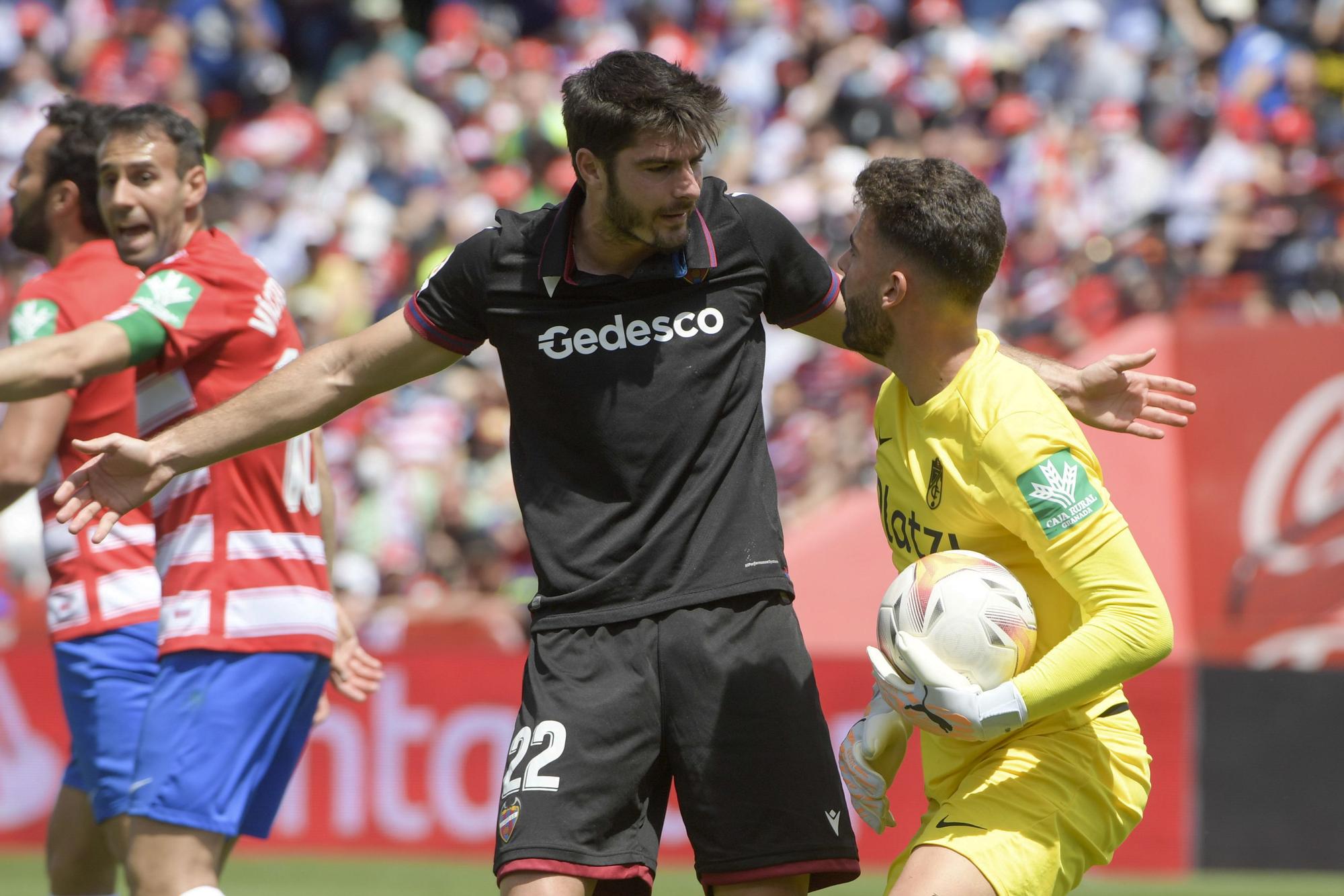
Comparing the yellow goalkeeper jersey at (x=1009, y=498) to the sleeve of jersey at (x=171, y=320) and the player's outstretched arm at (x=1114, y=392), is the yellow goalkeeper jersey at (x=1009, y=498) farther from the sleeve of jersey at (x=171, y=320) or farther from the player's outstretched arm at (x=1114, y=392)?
the sleeve of jersey at (x=171, y=320)

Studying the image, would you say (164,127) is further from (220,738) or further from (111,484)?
(220,738)

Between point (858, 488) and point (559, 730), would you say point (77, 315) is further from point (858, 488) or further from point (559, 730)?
point (858, 488)

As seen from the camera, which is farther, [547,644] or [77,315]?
[77,315]

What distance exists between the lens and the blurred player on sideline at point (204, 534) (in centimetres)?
468

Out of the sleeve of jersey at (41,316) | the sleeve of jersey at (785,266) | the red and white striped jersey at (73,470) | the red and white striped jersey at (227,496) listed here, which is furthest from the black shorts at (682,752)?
the sleeve of jersey at (41,316)

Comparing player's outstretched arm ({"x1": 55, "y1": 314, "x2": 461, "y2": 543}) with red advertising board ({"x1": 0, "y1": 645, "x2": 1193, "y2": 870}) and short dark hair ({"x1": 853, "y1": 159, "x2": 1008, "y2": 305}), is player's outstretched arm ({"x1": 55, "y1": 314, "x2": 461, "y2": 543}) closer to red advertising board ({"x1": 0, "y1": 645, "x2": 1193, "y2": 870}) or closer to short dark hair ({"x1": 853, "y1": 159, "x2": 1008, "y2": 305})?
short dark hair ({"x1": 853, "y1": 159, "x2": 1008, "y2": 305})

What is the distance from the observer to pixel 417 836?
1075cm

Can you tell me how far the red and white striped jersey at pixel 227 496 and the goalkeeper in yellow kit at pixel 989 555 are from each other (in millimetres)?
1828

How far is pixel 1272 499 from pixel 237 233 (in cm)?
939

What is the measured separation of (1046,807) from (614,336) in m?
1.51

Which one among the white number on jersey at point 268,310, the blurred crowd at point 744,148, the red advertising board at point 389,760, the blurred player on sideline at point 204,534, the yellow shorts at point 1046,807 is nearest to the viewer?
the yellow shorts at point 1046,807

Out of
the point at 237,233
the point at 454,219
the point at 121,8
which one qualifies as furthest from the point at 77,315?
the point at 121,8

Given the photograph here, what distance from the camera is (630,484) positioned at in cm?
411

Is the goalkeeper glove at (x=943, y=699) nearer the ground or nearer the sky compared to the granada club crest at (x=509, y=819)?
nearer the sky
